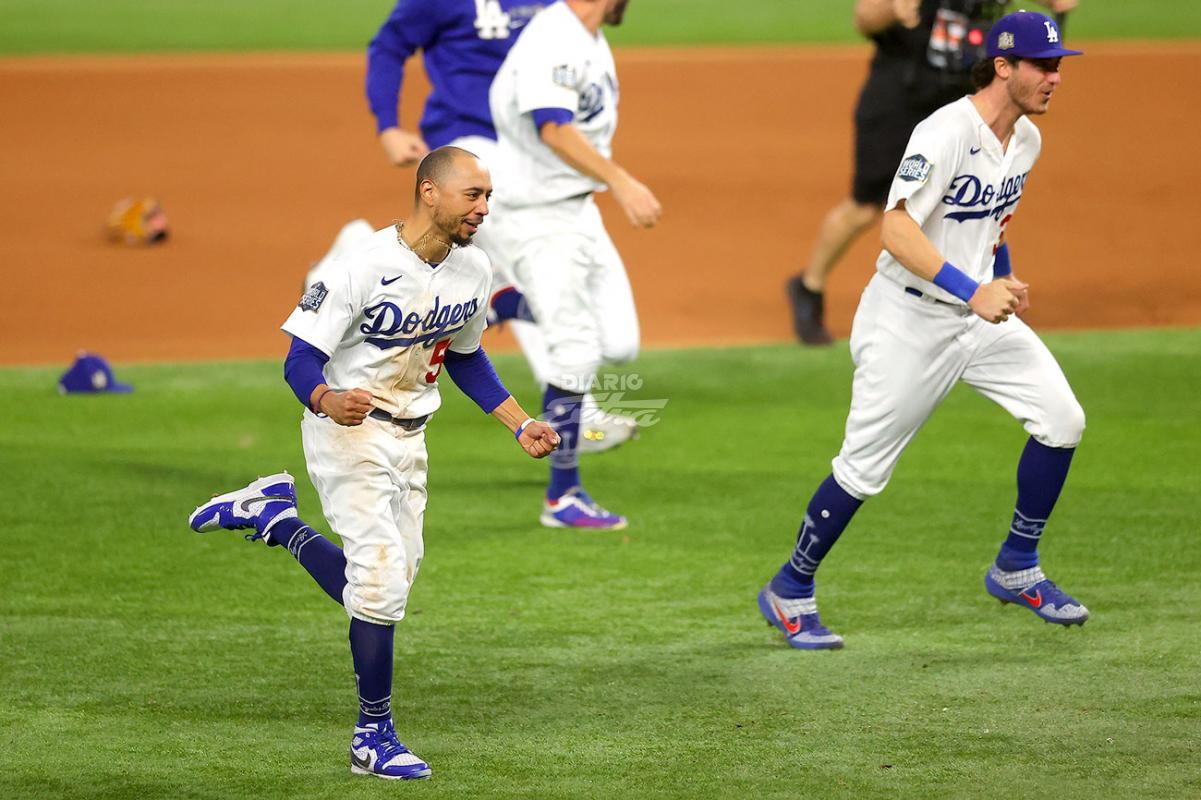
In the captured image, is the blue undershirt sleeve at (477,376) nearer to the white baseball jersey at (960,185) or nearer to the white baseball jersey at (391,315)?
the white baseball jersey at (391,315)

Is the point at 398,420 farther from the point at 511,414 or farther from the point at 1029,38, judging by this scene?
the point at 1029,38

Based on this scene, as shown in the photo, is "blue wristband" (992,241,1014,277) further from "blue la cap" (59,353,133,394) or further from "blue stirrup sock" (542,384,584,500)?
"blue la cap" (59,353,133,394)

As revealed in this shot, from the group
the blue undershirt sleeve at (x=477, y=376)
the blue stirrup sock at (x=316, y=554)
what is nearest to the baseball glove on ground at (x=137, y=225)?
the blue stirrup sock at (x=316, y=554)

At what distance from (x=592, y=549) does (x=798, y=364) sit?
11.7ft

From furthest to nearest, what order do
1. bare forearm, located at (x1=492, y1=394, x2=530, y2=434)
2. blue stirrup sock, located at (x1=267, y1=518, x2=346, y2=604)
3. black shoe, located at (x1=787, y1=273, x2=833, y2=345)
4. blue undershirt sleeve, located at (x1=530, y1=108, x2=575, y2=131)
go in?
black shoe, located at (x1=787, y1=273, x2=833, y2=345), blue undershirt sleeve, located at (x1=530, y1=108, x2=575, y2=131), blue stirrup sock, located at (x1=267, y1=518, x2=346, y2=604), bare forearm, located at (x1=492, y1=394, x2=530, y2=434)

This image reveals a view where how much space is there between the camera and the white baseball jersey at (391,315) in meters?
4.44

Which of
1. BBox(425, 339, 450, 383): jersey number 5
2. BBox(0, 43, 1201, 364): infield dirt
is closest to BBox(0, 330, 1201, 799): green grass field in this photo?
BBox(425, 339, 450, 383): jersey number 5

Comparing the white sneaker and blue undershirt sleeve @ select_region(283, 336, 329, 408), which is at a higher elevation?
blue undershirt sleeve @ select_region(283, 336, 329, 408)

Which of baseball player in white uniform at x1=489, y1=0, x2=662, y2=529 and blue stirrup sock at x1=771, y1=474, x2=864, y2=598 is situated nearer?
blue stirrup sock at x1=771, y1=474, x2=864, y2=598

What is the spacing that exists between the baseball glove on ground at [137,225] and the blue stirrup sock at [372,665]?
10.0 meters

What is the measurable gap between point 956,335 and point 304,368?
7.12 feet

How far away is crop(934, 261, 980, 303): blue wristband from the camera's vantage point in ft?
16.4

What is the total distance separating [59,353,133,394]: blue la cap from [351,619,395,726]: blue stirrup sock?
5.22 meters

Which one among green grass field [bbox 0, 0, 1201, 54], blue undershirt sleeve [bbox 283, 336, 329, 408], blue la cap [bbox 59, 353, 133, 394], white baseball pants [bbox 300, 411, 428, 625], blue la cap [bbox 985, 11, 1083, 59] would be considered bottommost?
green grass field [bbox 0, 0, 1201, 54]
